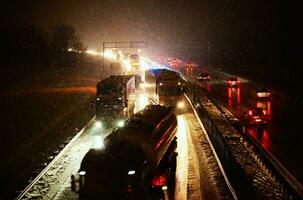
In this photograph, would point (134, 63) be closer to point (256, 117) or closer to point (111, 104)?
point (111, 104)

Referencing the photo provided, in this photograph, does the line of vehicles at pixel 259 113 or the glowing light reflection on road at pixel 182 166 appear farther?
the line of vehicles at pixel 259 113

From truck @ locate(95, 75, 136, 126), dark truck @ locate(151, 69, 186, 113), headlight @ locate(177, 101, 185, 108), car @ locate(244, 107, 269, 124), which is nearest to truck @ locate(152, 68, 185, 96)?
dark truck @ locate(151, 69, 186, 113)

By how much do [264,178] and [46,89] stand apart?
4167 centimetres

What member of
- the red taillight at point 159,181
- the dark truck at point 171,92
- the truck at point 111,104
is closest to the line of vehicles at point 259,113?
the dark truck at point 171,92

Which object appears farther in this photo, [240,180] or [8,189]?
[8,189]

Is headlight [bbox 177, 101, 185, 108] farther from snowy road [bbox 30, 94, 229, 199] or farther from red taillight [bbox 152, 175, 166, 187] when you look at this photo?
red taillight [bbox 152, 175, 166, 187]

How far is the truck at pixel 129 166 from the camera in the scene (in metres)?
10.8

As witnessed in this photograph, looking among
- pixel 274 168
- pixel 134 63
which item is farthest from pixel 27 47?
pixel 274 168

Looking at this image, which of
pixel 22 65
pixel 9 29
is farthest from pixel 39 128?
pixel 9 29

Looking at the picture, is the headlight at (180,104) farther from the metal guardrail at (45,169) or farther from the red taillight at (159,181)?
the red taillight at (159,181)

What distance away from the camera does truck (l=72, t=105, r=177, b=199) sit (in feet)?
35.3

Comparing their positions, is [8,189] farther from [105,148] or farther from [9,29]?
[9,29]

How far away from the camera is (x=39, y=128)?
1194 inches

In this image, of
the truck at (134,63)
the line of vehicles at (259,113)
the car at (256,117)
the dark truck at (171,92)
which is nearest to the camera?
the car at (256,117)
